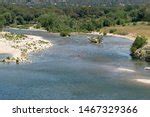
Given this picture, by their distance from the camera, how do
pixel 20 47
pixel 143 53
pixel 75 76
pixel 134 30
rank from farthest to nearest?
pixel 134 30, pixel 20 47, pixel 143 53, pixel 75 76

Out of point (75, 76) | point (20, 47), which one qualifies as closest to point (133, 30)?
point (20, 47)

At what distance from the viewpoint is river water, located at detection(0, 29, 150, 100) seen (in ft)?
155

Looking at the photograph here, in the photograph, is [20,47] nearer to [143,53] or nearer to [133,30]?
[143,53]

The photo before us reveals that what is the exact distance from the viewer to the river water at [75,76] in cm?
4716

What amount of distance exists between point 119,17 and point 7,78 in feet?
353

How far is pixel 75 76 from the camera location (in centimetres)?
5734

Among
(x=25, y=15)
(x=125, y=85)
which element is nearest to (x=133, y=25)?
(x=25, y=15)

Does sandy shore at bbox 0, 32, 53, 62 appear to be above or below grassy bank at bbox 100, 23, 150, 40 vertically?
above

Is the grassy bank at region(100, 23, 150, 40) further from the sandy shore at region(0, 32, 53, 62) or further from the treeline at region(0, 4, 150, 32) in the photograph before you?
the sandy shore at region(0, 32, 53, 62)

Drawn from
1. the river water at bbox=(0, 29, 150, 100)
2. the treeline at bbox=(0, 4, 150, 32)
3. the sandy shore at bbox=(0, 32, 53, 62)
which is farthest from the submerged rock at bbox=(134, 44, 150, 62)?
the treeline at bbox=(0, 4, 150, 32)

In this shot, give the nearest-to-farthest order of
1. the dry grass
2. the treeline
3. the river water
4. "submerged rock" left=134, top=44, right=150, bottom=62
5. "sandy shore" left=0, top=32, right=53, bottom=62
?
the river water, "sandy shore" left=0, top=32, right=53, bottom=62, "submerged rock" left=134, top=44, right=150, bottom=62, the dry grass, the treeline

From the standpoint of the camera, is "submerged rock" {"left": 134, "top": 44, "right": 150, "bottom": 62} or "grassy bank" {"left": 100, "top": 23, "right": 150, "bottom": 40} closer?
"submerged rock" {"left": 134, "top": 44, "right": 150, "bottom": 62}

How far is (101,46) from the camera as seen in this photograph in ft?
312

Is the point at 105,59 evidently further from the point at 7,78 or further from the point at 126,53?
the point at 7,78
